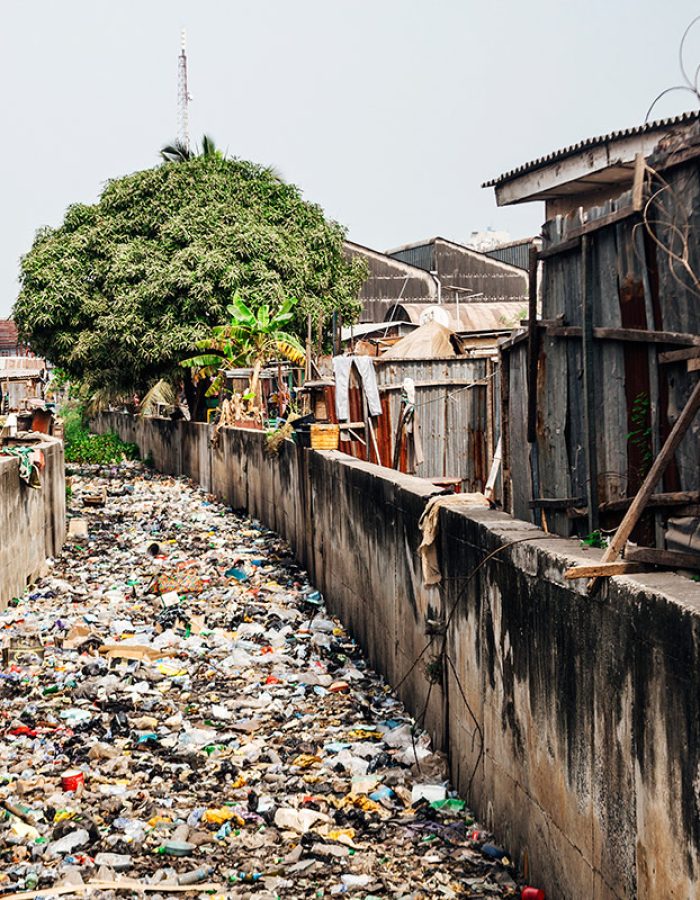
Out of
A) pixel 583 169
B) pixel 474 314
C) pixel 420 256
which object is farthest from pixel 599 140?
pixel 420 256

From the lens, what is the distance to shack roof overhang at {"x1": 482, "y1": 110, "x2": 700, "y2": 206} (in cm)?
1131

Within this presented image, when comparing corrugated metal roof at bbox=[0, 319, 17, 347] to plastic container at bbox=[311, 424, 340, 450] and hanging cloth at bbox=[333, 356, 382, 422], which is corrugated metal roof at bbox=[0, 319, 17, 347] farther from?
plastic container at bbox=[311, 424, 340, 450]

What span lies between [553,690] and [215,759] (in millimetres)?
3369

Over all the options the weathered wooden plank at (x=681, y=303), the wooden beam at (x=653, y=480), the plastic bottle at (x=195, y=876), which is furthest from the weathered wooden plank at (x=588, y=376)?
the plastic bottle at (x=195, y=876)

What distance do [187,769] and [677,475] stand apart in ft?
13.2

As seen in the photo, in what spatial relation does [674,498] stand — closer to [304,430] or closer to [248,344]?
[304,430]

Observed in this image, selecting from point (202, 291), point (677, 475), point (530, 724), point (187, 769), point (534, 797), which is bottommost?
point (187, 769)

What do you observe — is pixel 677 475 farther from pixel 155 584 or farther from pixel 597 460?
pixel 155 584

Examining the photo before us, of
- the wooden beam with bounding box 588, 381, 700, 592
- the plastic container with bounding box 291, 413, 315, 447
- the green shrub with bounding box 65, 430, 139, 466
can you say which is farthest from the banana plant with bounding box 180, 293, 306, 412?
the wooden beam with bounding box 588, 381, 700, 592

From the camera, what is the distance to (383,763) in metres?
6.53

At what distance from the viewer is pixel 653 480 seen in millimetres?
3680

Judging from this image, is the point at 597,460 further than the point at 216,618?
Answer: No

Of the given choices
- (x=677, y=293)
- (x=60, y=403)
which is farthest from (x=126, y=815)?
(x=60, y=403)

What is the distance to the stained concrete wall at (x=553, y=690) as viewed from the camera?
120 inches
